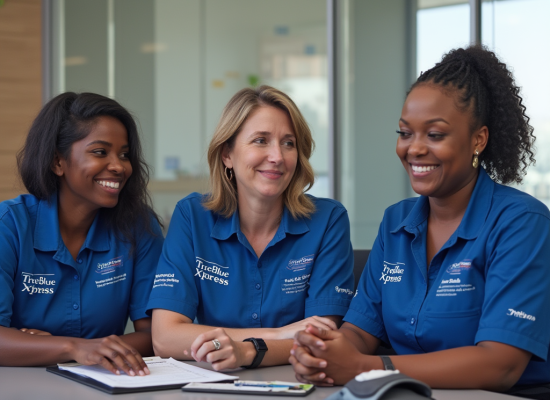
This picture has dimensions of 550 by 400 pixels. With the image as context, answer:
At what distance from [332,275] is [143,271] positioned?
742 millimetres

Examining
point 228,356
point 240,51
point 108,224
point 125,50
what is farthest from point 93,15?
point 228,356

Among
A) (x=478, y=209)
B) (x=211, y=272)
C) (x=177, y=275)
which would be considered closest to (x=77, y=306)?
(x=177, y=275)

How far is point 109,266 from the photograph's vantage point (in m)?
2.42

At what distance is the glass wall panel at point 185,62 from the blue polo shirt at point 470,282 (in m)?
2.44

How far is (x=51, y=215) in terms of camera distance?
7.88 ft

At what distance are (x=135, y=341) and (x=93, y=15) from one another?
3.94 metres

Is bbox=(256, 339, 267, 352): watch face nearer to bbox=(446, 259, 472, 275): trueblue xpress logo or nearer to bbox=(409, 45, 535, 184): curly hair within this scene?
bbox=(446, 259, 472, 275): trueblue xpress logo

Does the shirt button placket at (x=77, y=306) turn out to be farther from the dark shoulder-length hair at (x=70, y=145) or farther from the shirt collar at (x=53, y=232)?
the dark shoulder-length hair at (x=70, y=145)

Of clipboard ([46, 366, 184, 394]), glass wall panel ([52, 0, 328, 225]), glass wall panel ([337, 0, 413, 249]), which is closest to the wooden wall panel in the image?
glass wall panel ([52, 0, 328, 225])

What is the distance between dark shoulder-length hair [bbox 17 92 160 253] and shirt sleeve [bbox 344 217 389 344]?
90cm

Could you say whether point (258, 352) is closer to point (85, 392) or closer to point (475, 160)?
point (85, 392)

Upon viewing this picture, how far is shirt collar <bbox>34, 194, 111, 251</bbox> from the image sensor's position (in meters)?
2.33

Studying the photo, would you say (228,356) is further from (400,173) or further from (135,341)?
(400,173)

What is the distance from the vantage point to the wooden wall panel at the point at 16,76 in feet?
16.8
